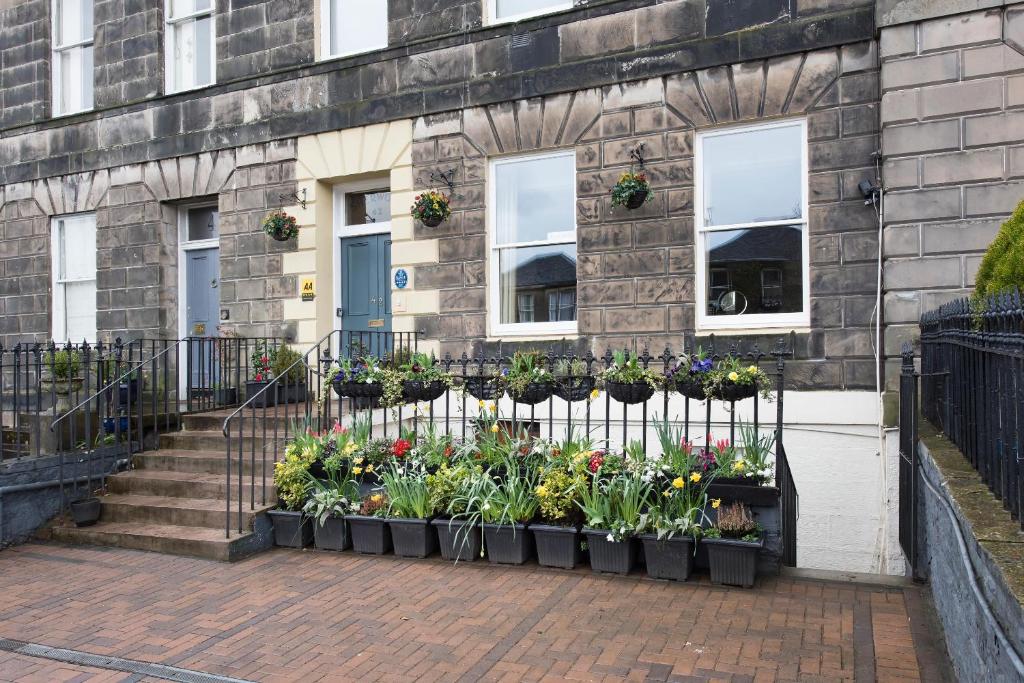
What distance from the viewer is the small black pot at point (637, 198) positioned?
8.22 metres

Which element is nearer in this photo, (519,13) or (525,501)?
(525,501)

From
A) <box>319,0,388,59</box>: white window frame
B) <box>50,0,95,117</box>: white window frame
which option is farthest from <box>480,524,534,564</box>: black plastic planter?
<box>50,0,95,117</box>: white window frame

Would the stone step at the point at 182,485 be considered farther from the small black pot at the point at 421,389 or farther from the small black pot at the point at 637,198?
the small black pot at the point at 637,198

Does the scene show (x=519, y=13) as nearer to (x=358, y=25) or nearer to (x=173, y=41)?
(x=358, y=25)

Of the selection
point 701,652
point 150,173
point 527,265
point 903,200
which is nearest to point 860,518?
point 903,200

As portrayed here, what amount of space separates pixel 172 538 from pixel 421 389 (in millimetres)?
2468

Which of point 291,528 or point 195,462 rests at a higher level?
point 195,462

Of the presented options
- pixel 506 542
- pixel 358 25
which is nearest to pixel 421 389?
pixel 506 542

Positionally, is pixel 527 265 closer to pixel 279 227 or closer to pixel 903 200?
pixel 279 227

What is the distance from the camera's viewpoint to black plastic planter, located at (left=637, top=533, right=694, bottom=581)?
548cm

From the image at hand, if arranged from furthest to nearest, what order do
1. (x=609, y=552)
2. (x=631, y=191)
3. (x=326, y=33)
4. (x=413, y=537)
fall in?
(x=326, y=33)
(x=631, y=191)
(x=413, y=537)
(x=609, y=552)

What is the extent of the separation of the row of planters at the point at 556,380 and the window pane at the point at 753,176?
2004 mm

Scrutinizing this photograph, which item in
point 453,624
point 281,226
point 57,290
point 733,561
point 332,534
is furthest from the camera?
point 57,290

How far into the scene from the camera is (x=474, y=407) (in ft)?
28.8
